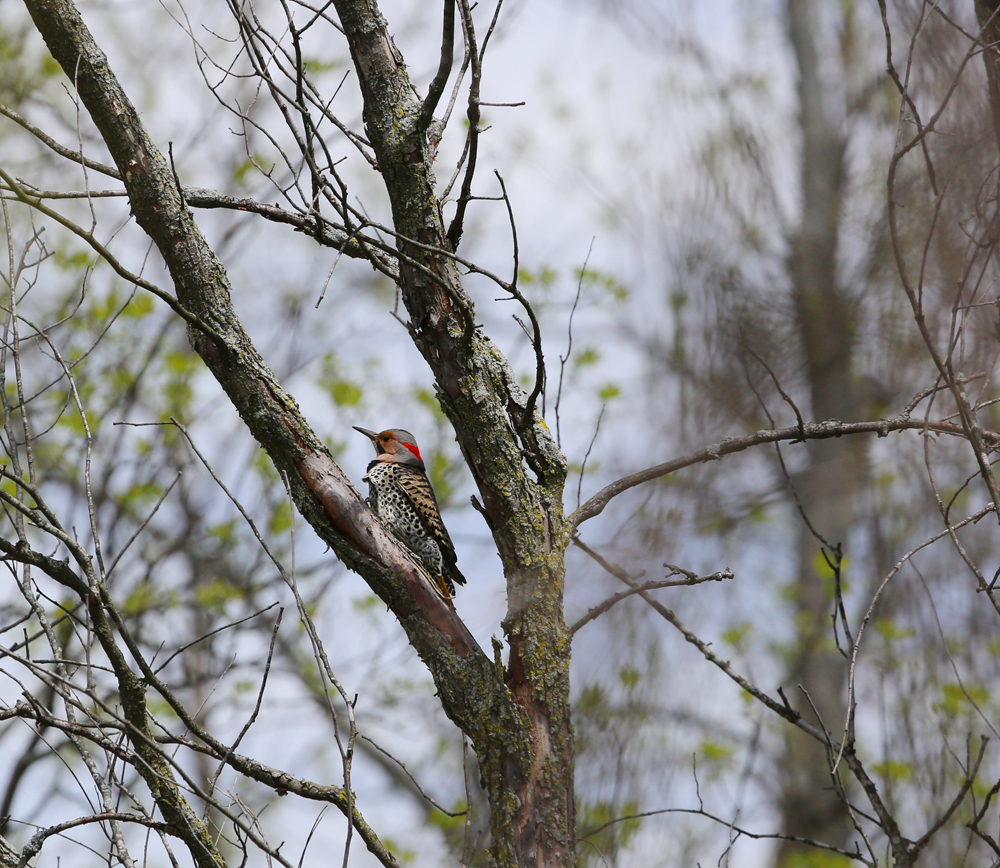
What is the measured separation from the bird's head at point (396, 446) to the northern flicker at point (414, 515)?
6.9 inches

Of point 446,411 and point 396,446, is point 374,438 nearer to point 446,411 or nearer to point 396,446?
point 396,446

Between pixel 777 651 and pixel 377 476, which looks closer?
pixel 377 476

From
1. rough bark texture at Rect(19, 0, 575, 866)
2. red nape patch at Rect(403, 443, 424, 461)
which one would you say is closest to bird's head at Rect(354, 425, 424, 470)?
red nape patch at Rect(403, 443, 424, 461)

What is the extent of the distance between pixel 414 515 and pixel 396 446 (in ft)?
3.37

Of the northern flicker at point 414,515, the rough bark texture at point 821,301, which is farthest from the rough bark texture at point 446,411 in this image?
the northern flicker at point 414,515

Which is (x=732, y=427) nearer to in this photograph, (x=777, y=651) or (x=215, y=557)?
(x=777, y=651)

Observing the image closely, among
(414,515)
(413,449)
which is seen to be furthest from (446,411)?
(413,449)

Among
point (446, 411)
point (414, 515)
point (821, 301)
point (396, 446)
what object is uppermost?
point (396, 446)

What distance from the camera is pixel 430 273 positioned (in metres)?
2.58

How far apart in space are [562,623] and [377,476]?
126 inches

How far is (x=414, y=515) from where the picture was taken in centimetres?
552

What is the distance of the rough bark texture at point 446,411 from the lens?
2.72m

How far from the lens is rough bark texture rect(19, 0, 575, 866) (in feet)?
8.91

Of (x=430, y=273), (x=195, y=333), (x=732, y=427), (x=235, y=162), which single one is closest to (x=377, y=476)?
(x=195, y=333)
